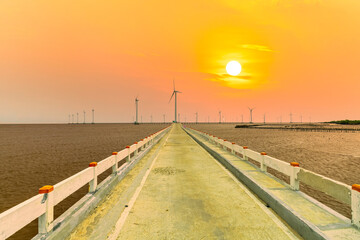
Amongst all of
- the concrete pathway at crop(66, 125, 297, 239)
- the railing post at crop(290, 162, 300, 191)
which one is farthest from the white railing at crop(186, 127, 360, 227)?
the concrete pathway at crop(66, 125, 297, 239)

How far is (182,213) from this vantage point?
5.36 metres

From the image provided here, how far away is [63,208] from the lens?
8852 mm

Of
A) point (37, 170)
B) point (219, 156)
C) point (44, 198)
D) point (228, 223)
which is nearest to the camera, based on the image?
point (44, 198)

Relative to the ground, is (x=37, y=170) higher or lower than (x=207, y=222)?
lower

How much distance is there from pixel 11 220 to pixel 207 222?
12.5ft

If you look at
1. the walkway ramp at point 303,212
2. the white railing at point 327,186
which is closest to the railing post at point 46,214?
the walkway ramp at point 303,212

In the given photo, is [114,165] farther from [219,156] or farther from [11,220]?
[219,156]

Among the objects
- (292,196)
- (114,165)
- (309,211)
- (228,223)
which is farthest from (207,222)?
(114,165)

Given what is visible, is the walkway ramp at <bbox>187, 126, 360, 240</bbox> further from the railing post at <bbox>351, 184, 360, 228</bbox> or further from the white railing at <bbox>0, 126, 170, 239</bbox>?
the white railing at <bbox>0, 126, 170, 239</bbox>

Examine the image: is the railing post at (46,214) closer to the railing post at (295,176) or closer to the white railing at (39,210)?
the white railing at (39,210)

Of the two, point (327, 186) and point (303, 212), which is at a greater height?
point (327, 186)

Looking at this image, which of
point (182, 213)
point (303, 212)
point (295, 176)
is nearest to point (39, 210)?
point (182, 213)

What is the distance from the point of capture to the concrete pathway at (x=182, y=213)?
438cm

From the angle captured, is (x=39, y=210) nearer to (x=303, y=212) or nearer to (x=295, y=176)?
(x=303, y=212)
